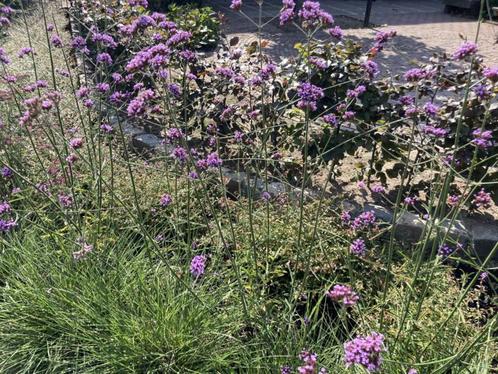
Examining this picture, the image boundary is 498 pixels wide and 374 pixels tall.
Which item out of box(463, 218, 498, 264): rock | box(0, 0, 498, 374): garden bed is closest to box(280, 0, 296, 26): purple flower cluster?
box(0, 0, 498, 374): garden bed

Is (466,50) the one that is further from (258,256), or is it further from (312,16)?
(258,256)

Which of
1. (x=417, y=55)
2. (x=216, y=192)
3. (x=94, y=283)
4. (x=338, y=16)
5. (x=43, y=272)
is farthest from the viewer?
(x=338, y=16)

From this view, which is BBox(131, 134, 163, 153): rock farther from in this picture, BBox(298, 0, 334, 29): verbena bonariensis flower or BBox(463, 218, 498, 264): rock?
BBox(463, 218, 498, 264): rock

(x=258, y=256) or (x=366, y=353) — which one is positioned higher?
(x=366, y=353)

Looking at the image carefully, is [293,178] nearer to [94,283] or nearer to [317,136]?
[317,136]

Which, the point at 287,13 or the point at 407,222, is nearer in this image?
the point at 287,13

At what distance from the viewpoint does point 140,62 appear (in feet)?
6.61

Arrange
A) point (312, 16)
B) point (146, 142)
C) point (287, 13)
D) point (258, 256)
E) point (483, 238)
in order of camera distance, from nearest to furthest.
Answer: point (312, 16) → point (287, 13) → point (258, 256) → point (483, 238) → point (146, 142)

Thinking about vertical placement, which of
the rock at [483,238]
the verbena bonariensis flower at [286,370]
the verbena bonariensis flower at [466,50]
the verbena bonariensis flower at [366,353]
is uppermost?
the verbena bonariensis flower at [466,50]

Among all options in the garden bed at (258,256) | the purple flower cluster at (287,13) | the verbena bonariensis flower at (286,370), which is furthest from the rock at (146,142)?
the verbena bonariensis flower at (286,370)

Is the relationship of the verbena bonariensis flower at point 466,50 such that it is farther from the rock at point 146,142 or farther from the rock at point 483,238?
the rock at point 146,142

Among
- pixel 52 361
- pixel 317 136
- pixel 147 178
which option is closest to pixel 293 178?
pixel 317 136

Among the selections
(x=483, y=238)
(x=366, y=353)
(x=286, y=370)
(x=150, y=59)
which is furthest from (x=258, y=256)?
(x=366, y=353)

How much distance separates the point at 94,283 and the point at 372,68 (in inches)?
66.4
